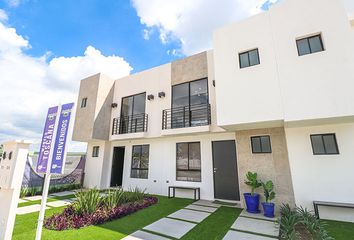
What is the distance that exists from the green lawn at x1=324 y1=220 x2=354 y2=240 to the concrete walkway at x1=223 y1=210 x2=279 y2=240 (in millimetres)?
1226

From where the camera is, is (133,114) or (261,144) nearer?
(261,144)

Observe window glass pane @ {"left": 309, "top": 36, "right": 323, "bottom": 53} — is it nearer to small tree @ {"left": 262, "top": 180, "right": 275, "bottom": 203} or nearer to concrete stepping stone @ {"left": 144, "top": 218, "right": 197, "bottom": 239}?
small tree @ {"left": 262, "top": 180, "right": 275, "bottom": 203}

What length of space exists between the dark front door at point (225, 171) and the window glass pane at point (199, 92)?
2.24 m

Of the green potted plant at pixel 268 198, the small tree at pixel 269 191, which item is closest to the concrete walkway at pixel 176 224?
the green potted plant at pixel 268 198

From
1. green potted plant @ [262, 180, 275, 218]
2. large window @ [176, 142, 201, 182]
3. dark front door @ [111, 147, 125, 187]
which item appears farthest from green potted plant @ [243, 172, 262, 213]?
dark front door @ [111, 147, 125, 187]

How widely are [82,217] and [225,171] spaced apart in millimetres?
5437

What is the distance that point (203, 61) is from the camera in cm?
845

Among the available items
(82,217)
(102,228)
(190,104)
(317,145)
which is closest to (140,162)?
(190,104)

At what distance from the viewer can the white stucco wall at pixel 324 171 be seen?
4.95m

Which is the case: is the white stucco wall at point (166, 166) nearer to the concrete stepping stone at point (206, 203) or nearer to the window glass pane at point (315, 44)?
the concrete stepping stone at point (206, 203)

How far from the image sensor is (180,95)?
352 inches

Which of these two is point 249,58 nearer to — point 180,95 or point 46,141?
point 180,95

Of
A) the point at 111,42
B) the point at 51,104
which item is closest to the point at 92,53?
the point at 111,42

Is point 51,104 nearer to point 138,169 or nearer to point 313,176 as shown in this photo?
point 138,169
